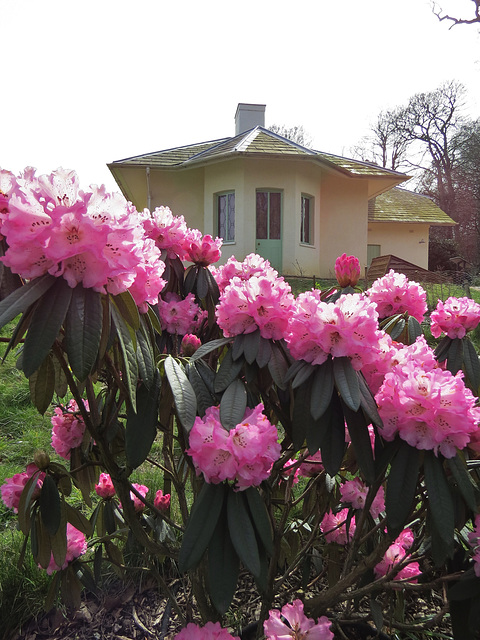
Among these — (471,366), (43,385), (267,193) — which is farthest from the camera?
(267,193)

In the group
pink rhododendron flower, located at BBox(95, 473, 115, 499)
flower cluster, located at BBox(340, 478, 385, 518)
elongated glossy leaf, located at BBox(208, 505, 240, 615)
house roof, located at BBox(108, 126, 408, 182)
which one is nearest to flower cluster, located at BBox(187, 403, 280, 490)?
elongated glossy leaf, located at BBox(208, 505, 240, 615)

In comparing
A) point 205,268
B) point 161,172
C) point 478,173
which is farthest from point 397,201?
point 205,268

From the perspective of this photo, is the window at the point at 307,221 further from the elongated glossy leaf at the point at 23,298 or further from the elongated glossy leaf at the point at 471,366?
the elongated glossy leaf at the point at 23,298

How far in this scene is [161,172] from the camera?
11.4 m

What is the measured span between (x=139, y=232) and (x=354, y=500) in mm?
1098

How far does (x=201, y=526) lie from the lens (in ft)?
2.69

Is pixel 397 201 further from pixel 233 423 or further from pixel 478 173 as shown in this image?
pixel 233 423

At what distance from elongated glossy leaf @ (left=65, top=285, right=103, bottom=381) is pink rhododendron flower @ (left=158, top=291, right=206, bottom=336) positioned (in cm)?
68

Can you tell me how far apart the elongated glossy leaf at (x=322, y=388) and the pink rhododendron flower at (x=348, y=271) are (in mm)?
536

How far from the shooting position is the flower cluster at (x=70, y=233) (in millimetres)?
670

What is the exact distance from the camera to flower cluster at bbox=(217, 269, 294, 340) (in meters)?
1.01

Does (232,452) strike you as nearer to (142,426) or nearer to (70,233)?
(142,426)

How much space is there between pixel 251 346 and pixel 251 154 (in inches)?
386

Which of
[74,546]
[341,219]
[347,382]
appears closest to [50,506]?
[74,546]
